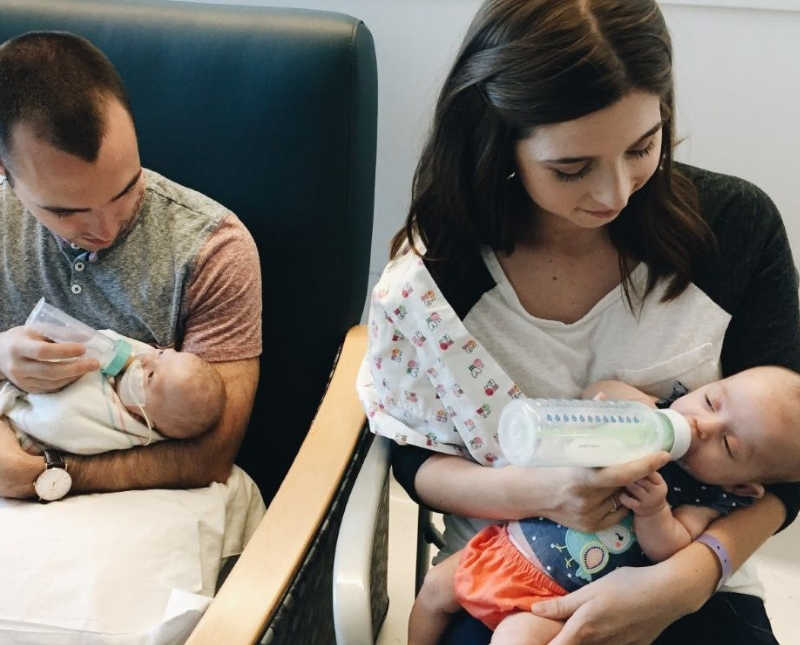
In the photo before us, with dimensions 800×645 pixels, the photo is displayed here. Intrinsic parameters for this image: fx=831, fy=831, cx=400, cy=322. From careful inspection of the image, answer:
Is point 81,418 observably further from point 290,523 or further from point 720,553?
point 720,553

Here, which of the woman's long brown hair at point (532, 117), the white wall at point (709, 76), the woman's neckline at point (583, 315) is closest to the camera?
the woman's long brown hair at point (532, 117)

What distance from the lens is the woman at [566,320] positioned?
99 cm

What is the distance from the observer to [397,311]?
42.7 inches

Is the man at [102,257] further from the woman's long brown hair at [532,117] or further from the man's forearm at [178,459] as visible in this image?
the woman's long brown hair at [532,117]

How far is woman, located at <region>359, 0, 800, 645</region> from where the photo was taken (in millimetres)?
986

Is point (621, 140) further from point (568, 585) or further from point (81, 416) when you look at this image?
point (81, 416)

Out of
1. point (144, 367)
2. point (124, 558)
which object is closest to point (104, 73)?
point (144, 367)

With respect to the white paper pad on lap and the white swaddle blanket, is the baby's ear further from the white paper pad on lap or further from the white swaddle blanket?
the white swaddle blanket

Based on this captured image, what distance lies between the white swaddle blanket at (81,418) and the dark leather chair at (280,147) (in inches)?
10.4

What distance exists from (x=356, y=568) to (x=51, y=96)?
29.6 inches

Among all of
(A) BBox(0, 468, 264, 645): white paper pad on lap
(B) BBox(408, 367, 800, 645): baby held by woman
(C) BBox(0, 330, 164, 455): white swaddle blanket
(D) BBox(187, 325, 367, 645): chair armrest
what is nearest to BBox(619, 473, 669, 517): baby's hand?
(B) BBox(408, 367, 800, 645): baby held by woman

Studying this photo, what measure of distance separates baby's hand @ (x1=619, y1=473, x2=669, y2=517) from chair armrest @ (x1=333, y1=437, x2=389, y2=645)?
0.31m

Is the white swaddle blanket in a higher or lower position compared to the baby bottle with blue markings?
lower

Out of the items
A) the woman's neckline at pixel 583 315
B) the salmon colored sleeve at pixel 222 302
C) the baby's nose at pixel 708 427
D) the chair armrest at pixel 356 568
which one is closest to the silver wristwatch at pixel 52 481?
the salmon colored sleeve at pixel 222 302
